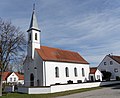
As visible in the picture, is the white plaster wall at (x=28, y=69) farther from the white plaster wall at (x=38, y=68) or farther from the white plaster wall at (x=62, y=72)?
the white plaster wall at (x=62, y=72)

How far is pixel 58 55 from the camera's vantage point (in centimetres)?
4388

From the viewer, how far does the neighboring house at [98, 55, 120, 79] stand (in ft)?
196

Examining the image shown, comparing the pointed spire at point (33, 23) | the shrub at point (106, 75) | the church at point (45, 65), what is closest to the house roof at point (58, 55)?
the church at point (45, 65)

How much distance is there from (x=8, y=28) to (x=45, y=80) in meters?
13.3

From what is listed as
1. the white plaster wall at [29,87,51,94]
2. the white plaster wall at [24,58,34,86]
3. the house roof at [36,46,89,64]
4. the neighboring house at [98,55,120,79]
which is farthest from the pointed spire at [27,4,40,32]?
the neighboring house at [98,55,120,79]

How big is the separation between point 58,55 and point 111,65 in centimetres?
2491

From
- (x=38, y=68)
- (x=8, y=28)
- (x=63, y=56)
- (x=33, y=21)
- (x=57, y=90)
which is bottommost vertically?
(x=57, y=90)

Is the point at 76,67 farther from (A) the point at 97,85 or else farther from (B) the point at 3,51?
(B) the point at 3,51

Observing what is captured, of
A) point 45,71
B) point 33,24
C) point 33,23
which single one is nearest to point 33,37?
point 33,24

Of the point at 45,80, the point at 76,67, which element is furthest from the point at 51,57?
the point at 76,67

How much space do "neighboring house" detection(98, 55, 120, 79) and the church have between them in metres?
17.7

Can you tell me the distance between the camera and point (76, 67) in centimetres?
4644

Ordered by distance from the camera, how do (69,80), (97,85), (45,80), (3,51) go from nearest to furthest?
(3,51) < (45,80) < (97,85) < (69,80)

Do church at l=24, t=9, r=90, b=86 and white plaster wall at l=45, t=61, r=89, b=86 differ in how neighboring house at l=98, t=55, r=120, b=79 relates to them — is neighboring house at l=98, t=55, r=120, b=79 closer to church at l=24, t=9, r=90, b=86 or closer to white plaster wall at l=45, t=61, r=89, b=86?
white plaster wall at l=45, t=61, r=89, b=86
